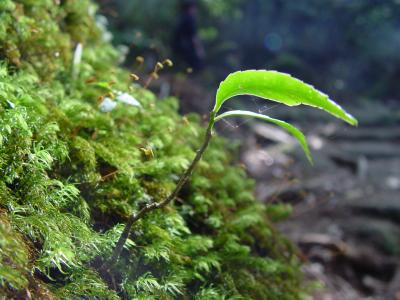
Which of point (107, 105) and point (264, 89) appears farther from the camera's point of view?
point (107, 105)

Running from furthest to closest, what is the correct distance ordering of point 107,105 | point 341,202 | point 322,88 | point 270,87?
point 322,88 → point 341,202 → point 107,105 → point 270,87

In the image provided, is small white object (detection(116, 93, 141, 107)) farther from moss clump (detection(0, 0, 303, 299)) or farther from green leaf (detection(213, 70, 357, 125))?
green leaf (detection(213, 70, 357, 125))

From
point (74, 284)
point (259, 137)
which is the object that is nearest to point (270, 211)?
point (74, 284)

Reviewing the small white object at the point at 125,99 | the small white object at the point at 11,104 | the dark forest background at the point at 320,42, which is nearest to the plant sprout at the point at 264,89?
the small white object at the point at 11,104

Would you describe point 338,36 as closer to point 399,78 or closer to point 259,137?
point 399,78

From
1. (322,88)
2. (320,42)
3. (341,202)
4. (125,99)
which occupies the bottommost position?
(341,202)

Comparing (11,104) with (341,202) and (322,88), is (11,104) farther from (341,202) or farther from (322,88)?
(322,88)

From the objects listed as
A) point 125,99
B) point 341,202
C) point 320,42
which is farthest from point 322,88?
point 125,99
